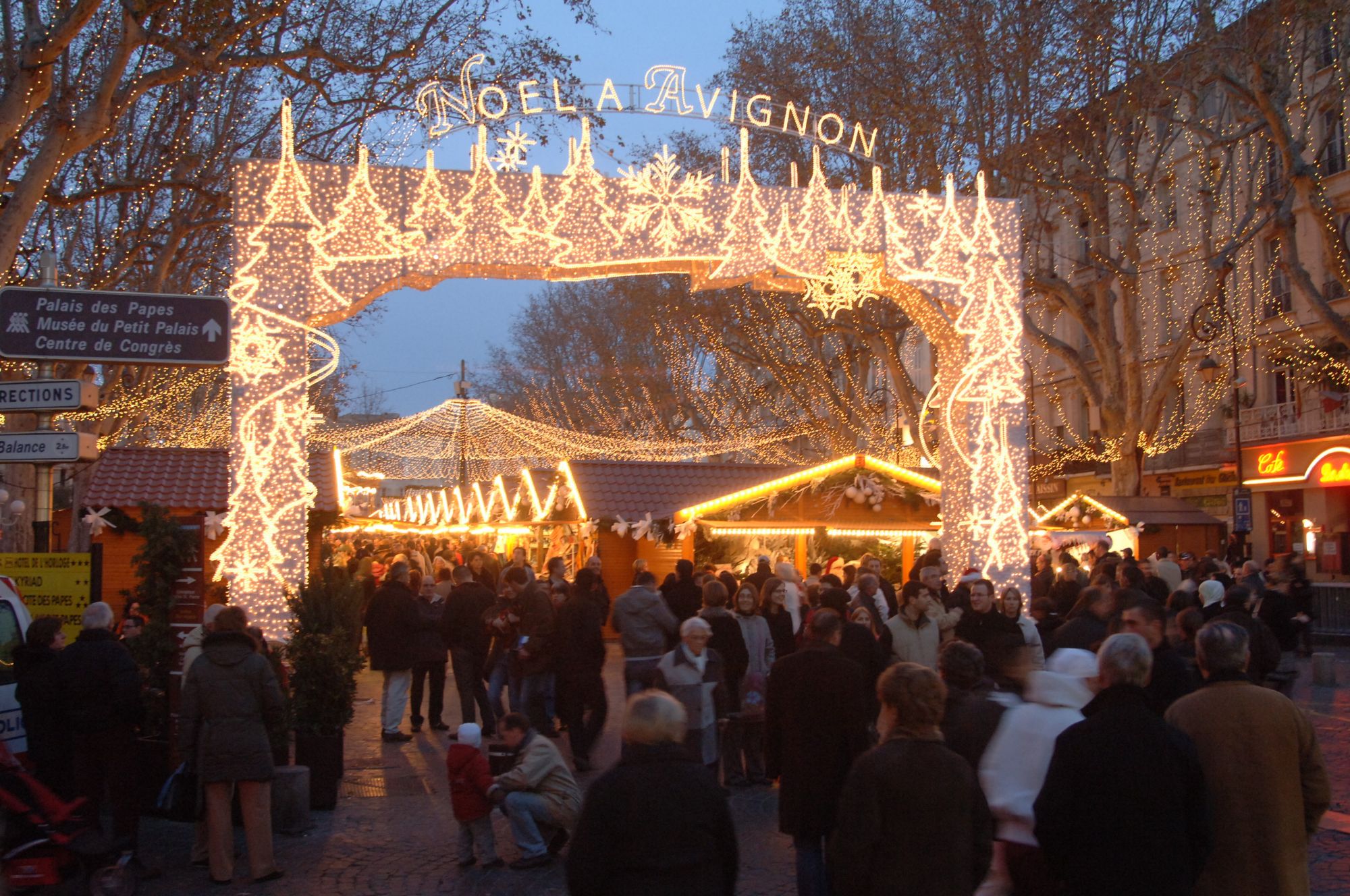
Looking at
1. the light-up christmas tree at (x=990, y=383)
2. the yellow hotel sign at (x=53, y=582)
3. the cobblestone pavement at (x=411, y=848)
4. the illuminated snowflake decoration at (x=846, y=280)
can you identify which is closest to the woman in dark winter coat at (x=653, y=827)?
the cobblestone pavement at (x=411, y=848)

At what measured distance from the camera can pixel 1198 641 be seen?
4777 mm

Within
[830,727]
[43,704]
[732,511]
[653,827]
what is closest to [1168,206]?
[732,511]

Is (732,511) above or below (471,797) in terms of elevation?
above

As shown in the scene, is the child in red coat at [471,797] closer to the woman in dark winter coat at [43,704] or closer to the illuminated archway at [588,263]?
the woman in dark winter coat at [43,704]

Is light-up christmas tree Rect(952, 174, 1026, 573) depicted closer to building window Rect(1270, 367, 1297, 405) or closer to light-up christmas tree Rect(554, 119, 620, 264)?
light-up christmas tree Rect(554, 119, 620, 264)

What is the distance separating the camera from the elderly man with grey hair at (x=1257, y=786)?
4484mm

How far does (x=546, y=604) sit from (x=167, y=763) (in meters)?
3.32

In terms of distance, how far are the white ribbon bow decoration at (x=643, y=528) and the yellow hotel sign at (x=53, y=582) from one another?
12.7 meters

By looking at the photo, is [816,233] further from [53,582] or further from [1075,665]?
[1075,665]

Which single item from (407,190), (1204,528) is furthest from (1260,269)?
Answer: (407,190)

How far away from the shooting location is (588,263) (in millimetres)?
11820

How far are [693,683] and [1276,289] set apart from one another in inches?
1066

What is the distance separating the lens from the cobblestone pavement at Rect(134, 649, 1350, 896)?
22.6 ft

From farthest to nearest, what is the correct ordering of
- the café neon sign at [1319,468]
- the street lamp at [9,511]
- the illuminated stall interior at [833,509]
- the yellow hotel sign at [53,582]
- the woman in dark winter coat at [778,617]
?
the café neon sign at [1319,468]
the illuminated stall interior at [833,509]
the street lamp at [9,511]
the woman in dark winter coat at [778,617]
the yellow hotel sign at [53,582]
